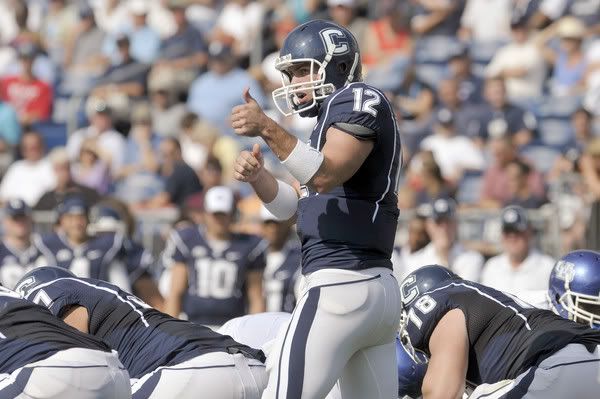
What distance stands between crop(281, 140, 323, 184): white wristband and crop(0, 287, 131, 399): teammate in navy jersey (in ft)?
3.23

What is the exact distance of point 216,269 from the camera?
966 centimetres

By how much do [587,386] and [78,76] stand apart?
11.0 metres

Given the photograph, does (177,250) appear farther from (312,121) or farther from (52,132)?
(52,132)

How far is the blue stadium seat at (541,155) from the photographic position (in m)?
12.1

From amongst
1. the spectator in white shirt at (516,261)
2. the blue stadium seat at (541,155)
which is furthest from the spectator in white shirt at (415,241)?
the blue stadium seat at (541,155)

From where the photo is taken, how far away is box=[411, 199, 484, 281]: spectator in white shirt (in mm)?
9664

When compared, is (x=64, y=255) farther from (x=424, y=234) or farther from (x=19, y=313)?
(x=19, y=313)

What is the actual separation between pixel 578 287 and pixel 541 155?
6.62m

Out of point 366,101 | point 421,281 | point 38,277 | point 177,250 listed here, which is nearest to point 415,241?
point 177,250

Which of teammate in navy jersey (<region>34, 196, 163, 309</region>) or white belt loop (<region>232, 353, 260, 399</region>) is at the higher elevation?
white belt loop (<region>232, 353, 260, 399</region>)

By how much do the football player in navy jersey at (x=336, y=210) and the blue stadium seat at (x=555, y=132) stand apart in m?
7.55

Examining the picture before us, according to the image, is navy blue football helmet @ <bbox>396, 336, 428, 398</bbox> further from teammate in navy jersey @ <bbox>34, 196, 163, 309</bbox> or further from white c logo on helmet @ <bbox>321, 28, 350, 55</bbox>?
teammate in navy jersey @ <bbox>34, 196, 163, 309</bbox>

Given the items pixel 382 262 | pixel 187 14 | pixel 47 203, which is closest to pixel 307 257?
pixel 382 262

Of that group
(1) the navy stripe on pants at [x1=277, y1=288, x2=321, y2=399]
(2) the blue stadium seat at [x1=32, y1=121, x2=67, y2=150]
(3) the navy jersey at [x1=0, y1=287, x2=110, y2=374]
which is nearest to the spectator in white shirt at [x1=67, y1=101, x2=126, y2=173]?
(2) the blue stadium seat at [x1=32, y1=121, x2=67, y2=150]
